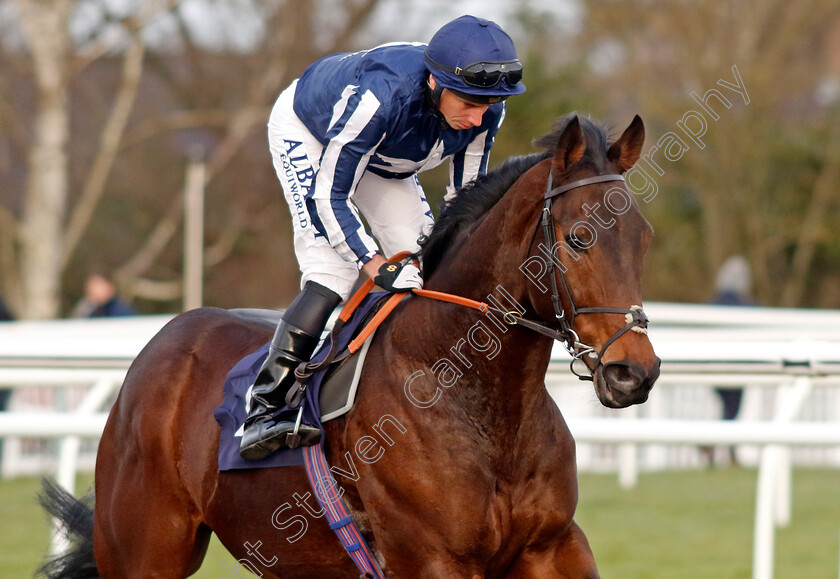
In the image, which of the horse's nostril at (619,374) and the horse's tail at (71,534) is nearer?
the horse's nostril at (619,374)

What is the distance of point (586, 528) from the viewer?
6.86 metres

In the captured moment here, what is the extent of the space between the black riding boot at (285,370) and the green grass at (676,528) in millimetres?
1655

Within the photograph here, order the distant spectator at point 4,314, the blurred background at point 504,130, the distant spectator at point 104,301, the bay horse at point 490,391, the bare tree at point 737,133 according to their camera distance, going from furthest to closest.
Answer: the bare tree at point 737,133 < the blurred background at point 504,130 < the distant spectator at point 104,301 < the distant spectator at point 4,314 < the bay horse at point 490,391

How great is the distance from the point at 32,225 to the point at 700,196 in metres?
11.2

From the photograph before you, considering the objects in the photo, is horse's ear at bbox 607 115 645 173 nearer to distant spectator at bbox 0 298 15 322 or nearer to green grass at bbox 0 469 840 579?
green grass at bbox 0 469 840 579

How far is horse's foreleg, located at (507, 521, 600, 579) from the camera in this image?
10.1 ft

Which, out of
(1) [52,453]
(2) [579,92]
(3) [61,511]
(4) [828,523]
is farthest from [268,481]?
(2) [579,92]

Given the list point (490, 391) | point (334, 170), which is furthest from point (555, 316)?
point (334, 170)

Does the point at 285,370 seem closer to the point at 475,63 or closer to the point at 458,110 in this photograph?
the point at 458,110

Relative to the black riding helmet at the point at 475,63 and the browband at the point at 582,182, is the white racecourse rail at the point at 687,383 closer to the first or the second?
the browband at the point at 582,182

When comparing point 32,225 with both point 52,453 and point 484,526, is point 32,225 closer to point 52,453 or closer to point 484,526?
point 52,453

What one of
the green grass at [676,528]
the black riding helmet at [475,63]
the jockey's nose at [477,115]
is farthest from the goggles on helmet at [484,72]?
the green grass at [676,528]

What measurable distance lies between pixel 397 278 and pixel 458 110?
0.53 m

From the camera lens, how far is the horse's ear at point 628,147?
2.98 metres
